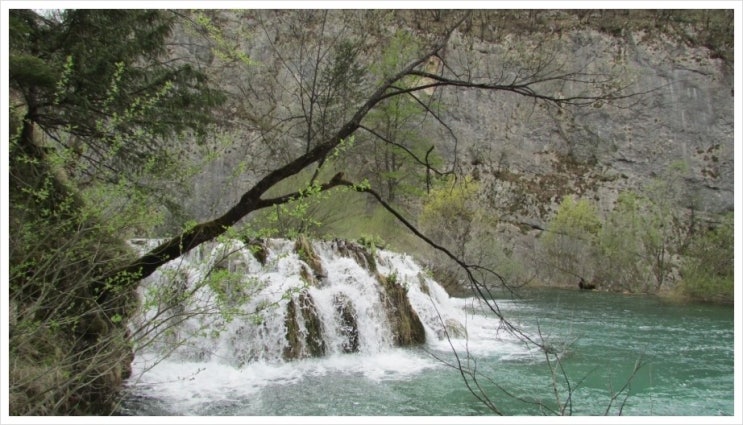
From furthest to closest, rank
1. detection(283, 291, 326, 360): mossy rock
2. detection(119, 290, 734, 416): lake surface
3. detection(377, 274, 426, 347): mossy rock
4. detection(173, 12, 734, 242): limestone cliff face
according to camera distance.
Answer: detection(173, 12, 734, 242): limestone cliff face, detection(377, 274, 426, 347): mossy rock, detection(283, 291, 326, 360): mossy rock, detection(119, 290, 734, 416): lake surface

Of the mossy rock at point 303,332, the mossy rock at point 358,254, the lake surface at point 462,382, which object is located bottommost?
the lake surface at point 462,382

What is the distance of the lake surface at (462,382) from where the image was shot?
5824 millimetres

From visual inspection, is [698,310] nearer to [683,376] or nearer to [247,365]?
[683,376]

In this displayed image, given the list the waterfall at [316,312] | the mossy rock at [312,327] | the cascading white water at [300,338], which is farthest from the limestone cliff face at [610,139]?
the mossy rock at [312,327]

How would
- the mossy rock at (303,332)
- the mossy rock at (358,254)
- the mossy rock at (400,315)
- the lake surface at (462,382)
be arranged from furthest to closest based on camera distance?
the mossy rock at (358,254)
the mossy rock at (400,315)
the mossy rock at (303,332)
the lake surface at (462,382)

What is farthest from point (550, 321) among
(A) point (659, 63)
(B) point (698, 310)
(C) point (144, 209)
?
(A) point (659, 63)

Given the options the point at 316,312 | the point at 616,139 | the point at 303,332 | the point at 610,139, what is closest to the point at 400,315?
the point at 316,312

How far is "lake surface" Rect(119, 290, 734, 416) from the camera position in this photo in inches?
229

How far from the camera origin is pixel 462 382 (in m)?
7.02

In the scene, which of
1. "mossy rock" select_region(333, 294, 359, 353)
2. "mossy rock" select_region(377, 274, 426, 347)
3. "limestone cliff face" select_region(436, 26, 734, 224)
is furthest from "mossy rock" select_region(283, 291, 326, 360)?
"limestone cliff face" select_region(436, 26, 734, 224)

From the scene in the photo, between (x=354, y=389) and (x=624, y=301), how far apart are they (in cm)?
1414

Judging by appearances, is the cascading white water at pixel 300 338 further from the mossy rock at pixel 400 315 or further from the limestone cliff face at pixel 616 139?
the limestone cliff face at pixel 616 139

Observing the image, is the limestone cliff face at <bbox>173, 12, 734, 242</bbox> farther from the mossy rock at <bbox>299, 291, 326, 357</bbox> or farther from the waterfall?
the mossy rock at <bbox>299, 291, 326, 357</bbox>

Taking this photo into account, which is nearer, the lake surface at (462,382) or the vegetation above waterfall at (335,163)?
the vegetation above waterfall at (335,163)
